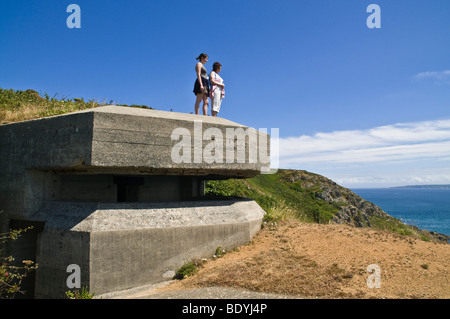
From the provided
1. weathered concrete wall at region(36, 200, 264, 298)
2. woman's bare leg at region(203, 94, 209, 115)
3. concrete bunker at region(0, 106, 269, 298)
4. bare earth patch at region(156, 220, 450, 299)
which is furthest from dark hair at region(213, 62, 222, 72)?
bare earth patch at region(156, 220, 450, 299)

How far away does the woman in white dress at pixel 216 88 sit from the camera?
8109 millimetres

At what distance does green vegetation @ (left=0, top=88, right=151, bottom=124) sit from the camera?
27.7 feet

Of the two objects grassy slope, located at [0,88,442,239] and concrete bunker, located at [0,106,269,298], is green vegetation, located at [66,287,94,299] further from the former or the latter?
grassy slope, located at [0,88,442,239]

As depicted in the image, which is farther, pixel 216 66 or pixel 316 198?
pixel 316 198

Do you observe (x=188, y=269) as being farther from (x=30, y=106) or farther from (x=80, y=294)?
(x=30, y=106)

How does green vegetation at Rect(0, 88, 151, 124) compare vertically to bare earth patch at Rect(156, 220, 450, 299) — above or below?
above

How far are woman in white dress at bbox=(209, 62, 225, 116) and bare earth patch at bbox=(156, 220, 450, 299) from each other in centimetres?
352

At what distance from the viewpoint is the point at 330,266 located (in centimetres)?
530

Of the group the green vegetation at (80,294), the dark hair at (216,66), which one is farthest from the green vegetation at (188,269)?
the dark hair at (216,66)

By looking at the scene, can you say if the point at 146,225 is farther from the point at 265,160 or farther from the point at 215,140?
the point at 265,160

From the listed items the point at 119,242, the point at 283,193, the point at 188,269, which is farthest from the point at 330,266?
the point at 283,193

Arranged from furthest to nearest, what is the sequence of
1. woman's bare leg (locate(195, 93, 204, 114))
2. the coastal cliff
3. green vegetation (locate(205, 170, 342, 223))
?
the coastal cliff
green vegetation (locate(205, 170, 342, 223))
woman's bare leg (locate(195, 93, 204, 114))

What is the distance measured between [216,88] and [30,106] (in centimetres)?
632

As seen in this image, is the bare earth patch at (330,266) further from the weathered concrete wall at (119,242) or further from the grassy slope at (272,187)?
the grassy slope at (272,187)
